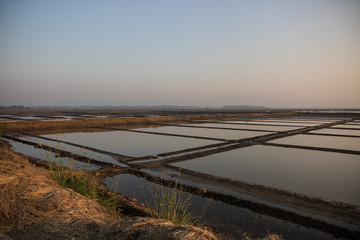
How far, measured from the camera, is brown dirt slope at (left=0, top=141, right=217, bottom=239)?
249 centimetres

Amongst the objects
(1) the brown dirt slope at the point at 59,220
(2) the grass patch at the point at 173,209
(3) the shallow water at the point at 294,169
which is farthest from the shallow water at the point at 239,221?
(3) the shallow water at the point at 294,169

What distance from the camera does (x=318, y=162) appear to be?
30.0 feet

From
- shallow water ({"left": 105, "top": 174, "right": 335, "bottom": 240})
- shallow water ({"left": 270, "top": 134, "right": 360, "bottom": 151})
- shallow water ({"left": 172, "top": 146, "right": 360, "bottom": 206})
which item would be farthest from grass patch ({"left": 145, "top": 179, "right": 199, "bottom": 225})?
shallow water ({"left": 270, "top": 134, "right": 360, "bottom": 151})

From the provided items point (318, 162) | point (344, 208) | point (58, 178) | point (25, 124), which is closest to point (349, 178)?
point (318, 162)

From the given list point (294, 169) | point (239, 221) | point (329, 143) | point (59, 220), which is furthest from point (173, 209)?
point (329, 143)

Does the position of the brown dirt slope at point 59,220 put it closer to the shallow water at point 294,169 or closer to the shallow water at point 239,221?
the shallow water at point 239,221

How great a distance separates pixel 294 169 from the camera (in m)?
8.12

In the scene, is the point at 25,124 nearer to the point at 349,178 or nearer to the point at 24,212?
the point at 24,212

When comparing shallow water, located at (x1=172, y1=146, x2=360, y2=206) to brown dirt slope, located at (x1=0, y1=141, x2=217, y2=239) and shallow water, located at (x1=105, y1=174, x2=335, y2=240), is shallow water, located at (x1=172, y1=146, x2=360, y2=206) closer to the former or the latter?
shallow water, located at (x1=105, y1=174, x2=335, y2=240)

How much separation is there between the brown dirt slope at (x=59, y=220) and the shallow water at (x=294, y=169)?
8.93ft

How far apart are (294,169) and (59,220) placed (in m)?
7.79

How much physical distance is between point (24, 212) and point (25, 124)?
73.0 feet

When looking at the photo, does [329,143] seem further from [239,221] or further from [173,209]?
[173,209]

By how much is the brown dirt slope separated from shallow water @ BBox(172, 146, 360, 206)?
2723 mm
